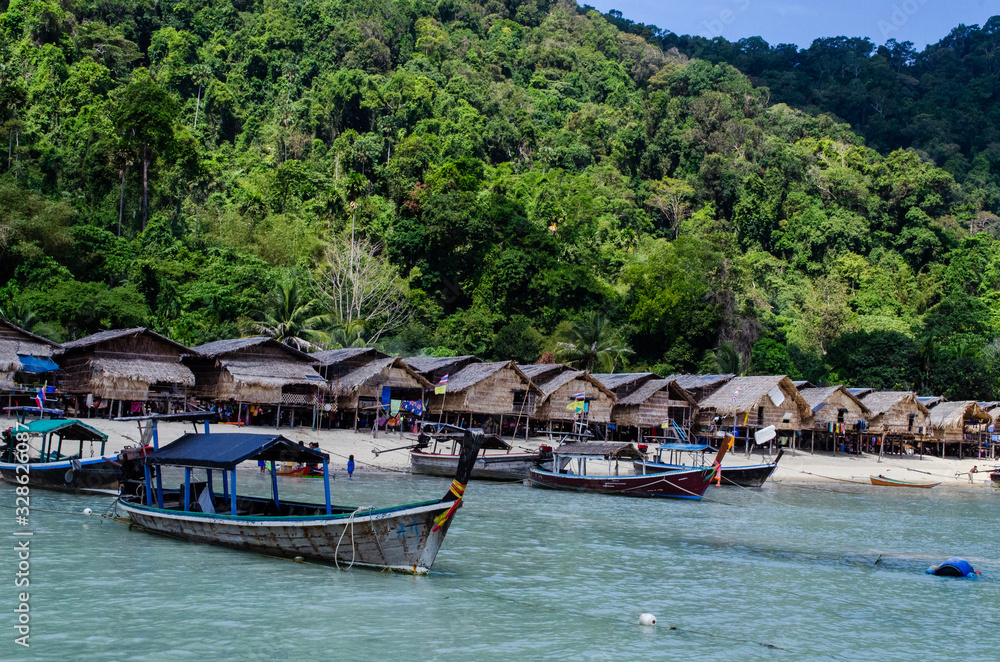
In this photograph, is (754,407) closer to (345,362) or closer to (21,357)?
(345,362)

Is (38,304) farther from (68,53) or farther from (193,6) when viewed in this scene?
(193,6)

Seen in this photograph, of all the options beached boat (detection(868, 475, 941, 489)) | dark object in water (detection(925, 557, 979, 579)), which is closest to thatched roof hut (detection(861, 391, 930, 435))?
beached boat (detection(868, 475, 941, 489))

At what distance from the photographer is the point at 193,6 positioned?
67750mm

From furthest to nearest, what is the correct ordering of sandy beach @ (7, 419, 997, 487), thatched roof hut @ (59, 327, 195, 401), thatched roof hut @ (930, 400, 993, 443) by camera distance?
1. thatched roof hut @ (930, 400, 993, 443)
2. thatched roof hut @ (59, 327, 195, 401)
3. sandy beach @ (7, 419, 997, 487)

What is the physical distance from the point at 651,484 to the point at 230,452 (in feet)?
41.7

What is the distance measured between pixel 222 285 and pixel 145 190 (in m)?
6.87

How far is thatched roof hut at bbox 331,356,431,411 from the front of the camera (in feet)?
97.3

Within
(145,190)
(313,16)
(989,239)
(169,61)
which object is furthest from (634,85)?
(145,190)

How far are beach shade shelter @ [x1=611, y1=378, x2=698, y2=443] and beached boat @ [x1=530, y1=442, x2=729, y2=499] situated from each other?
10.0 m

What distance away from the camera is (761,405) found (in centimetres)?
3362

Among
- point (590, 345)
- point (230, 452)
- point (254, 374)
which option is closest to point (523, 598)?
point (230, 452)

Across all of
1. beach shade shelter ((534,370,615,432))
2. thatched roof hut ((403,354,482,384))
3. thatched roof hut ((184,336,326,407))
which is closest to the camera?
thatched roof hut ((184,336,326,407))

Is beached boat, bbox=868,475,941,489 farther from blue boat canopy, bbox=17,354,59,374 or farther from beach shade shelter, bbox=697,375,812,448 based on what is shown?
blue boat canopy, bbox=17,354,59,374

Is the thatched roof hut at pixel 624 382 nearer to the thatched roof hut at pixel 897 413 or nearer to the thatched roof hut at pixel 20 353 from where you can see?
the thatched roof hut at pixel 897 413
